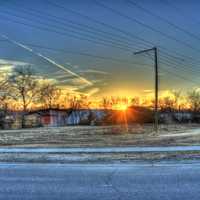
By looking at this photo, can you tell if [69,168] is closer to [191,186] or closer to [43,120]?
[191,186]

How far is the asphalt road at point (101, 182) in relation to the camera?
7.28m

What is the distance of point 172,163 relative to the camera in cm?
1228

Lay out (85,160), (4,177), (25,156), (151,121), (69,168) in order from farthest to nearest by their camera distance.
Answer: (151,121) → (25,156) → (85,160) → (69,168) → (4,177)

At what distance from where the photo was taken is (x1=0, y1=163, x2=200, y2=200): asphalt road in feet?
23.9

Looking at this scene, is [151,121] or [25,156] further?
[151,121]

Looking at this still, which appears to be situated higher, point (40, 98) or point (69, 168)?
point (40, 98)

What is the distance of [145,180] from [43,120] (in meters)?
68.2

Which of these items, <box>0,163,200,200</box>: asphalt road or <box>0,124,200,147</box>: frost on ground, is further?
<box>0,124,200,147</box>: frost on ground

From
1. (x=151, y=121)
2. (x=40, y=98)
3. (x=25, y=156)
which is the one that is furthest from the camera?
(x=40, y=98)

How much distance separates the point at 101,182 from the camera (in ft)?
28.8

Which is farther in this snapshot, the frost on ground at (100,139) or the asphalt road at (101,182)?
the frost on ground at (100,139)

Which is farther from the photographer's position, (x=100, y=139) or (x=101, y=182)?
(x=100, y=139)

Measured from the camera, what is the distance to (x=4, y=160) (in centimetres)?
1404

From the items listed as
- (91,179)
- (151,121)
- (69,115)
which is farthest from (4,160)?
(69,115)
